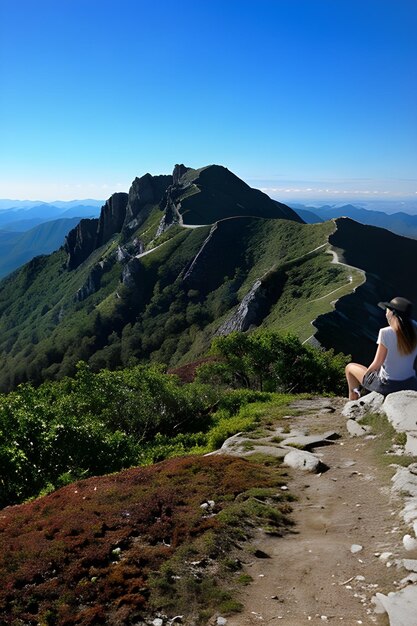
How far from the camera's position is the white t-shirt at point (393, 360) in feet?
45.8

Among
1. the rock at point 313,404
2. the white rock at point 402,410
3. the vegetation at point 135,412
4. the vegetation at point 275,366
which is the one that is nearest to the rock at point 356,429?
the white rock at point 402,410

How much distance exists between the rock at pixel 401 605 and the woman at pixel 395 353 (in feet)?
24.7

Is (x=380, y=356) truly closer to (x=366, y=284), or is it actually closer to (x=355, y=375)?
(x=355, y=375)

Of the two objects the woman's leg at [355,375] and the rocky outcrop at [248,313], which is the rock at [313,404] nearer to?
the woman's leg at [355,375]

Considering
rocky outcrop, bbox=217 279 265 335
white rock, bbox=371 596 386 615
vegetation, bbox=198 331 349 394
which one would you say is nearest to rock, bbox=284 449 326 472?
white rock, bbox=371 596 386 615

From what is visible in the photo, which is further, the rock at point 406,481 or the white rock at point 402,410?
the white rock at point 402,410

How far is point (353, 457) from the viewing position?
13.8 m

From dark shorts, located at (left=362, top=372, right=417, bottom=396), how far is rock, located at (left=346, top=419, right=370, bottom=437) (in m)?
1.32

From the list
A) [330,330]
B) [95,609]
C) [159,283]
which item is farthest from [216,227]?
[95,609]

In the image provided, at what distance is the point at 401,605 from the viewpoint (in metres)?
7.04

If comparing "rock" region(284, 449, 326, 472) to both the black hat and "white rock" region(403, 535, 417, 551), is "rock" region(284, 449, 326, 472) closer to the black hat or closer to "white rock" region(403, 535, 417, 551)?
"white rock" region(403, 535, 417, 551)

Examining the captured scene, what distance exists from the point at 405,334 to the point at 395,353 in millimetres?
689

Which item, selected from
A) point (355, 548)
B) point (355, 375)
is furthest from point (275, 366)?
point (355, 548)

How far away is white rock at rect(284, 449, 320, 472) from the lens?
43.2 ft
